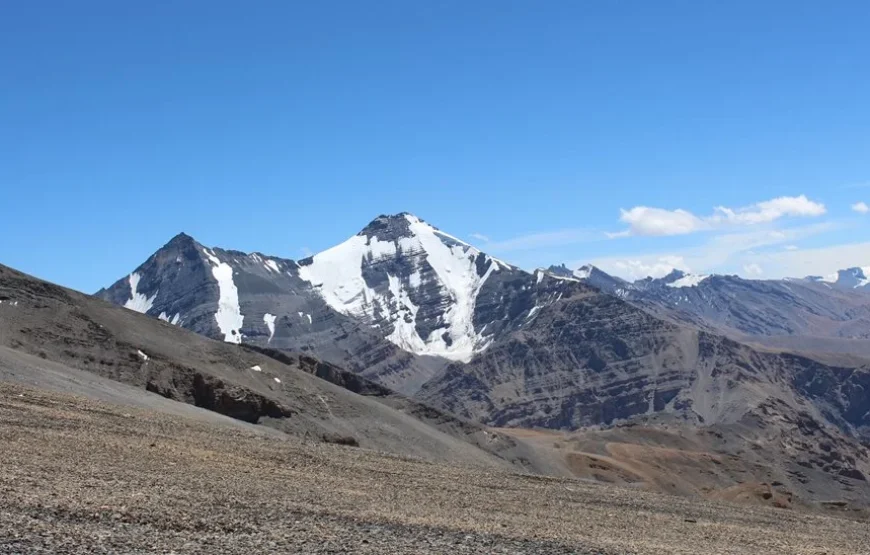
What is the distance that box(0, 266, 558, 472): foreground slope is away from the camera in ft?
192

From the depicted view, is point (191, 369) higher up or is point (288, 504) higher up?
point (191, 369)

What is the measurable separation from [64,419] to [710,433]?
408 feet

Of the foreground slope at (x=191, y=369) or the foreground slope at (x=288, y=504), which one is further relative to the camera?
the foreground slope at (x=191, y=369)

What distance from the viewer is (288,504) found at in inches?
846

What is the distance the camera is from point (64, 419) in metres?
30.1

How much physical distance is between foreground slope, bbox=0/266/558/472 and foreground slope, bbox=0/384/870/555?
72.2 feet

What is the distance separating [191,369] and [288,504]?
4118cm

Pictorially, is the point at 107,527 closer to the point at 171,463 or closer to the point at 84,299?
the point at 171,463

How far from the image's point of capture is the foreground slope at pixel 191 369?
58406 millimetres

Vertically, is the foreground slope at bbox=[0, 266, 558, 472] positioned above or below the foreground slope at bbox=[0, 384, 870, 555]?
above

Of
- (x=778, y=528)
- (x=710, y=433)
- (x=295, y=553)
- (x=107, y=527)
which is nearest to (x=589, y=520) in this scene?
(x=778, y=528)

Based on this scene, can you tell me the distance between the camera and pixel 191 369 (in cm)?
6109

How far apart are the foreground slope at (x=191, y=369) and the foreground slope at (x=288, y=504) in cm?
2201

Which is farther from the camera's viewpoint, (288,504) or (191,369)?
(191,369)
